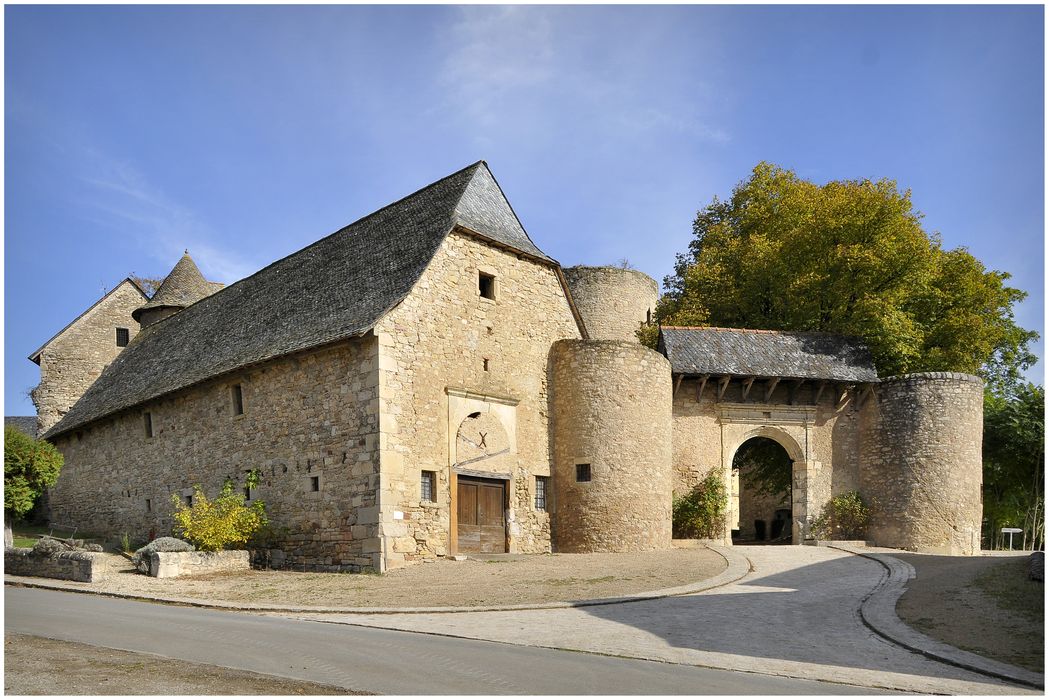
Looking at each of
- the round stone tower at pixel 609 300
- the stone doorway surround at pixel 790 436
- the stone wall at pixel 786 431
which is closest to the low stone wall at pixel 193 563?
the stone wall at pixel 786 431

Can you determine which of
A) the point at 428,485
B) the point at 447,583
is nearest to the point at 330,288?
the point at 428,485

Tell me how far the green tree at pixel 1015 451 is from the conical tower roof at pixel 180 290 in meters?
29.0

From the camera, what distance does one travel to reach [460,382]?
19969 millimetres

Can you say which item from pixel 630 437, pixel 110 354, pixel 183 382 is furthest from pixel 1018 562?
pixel 110 354

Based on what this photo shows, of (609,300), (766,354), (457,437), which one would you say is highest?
(609,300)

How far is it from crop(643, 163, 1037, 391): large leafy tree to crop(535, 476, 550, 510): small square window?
1064cm

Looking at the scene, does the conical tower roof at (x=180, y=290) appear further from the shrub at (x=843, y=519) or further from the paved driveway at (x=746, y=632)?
the paved driveway at (x=746, y=632)

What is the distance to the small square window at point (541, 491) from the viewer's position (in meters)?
21.5

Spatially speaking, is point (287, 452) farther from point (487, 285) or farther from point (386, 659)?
point (386, 659)

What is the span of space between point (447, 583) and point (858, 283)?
17239 millimetres

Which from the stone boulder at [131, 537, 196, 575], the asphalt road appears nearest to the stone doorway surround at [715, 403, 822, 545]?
the stone boulder at [131, 537, 196, 575]

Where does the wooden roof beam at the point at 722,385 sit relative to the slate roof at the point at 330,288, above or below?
below

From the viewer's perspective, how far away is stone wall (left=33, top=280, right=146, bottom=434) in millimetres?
36094

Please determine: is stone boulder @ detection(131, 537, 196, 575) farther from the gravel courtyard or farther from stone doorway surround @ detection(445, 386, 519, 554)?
stone doorway surround @ detection(445, 386, 519, 554)
